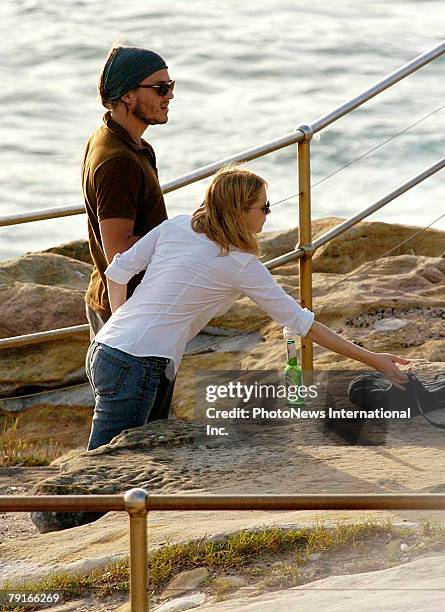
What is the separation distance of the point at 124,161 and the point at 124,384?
663 mm

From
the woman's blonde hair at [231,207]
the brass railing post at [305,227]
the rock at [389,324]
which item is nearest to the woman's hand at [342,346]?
the woman's blonde hair at [231,207]

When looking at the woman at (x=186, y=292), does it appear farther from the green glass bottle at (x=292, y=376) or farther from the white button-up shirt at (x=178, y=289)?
the green glass bottle at (x=292, y=376)

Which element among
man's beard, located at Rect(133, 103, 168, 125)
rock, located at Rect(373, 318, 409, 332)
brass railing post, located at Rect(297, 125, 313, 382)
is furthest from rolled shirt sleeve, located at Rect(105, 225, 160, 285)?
rock, located at Rect(373, 318, 409, 332)

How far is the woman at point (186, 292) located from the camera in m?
3.97

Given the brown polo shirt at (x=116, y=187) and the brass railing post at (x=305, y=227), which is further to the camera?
the brass railing post at (x=305, y=227)

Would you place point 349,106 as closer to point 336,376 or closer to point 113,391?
point 336,376

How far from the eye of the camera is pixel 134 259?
160 inches

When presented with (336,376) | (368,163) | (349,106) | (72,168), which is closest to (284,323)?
(336,376)

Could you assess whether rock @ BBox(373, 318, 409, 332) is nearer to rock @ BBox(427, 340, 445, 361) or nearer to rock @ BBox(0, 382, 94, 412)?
rock @ BBox(427, 340, 445, 361)

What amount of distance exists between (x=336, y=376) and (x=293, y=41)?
74.5 ft

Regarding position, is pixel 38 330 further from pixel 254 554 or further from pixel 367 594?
pixel 367 594

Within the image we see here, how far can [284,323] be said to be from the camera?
4035mm

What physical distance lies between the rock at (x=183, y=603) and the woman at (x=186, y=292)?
1.03 m

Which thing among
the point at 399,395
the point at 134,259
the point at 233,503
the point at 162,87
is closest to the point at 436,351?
the point at 399,395
